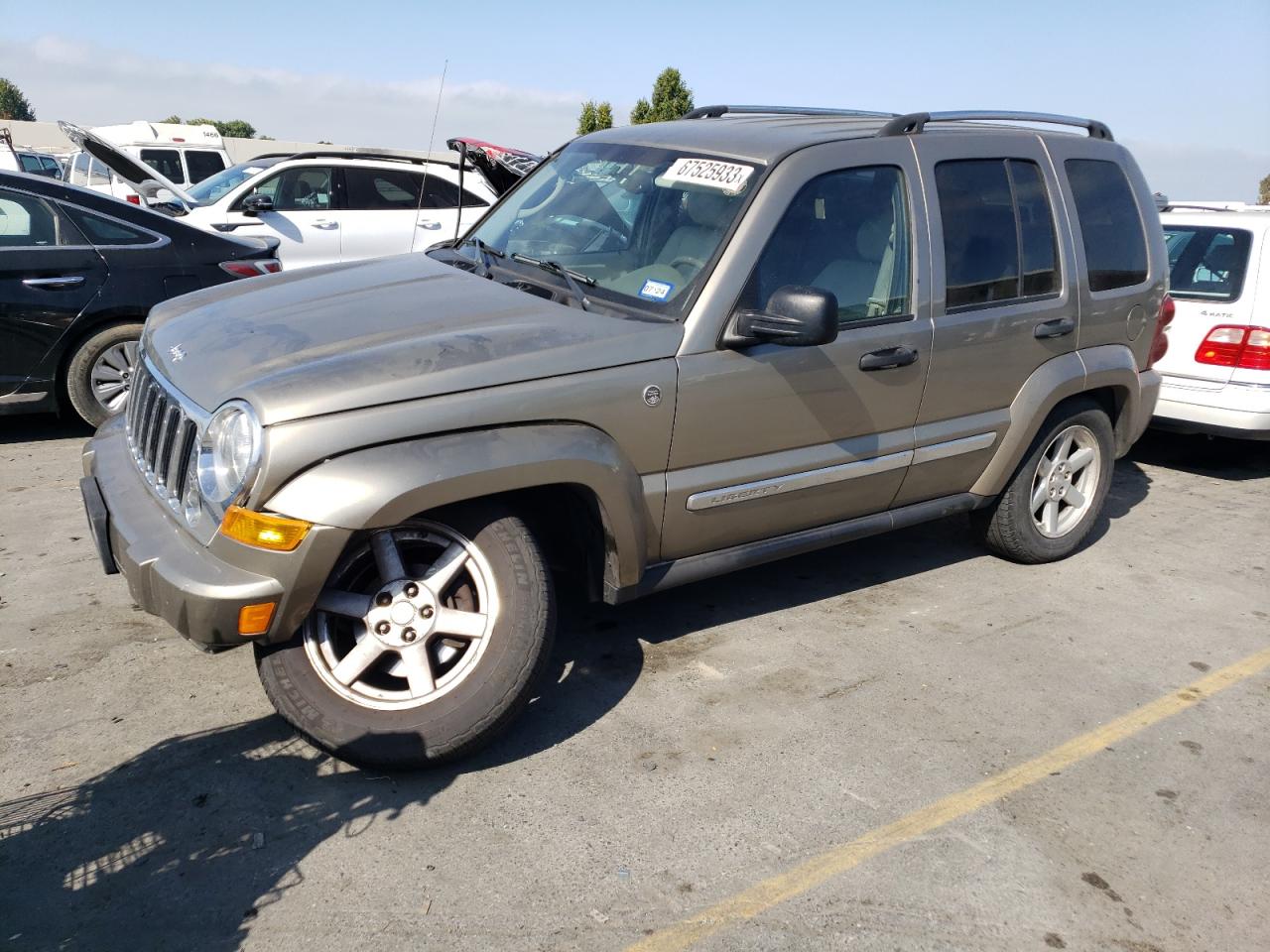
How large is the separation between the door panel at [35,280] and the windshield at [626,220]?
3173 mm

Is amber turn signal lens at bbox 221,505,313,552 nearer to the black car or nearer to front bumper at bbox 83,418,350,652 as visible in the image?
front bumper at bbox 83,418,350,652

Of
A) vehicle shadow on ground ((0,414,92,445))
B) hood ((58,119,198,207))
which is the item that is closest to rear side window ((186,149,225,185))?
hood ((58,119,198,207))

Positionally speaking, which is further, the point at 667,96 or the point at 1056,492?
the point at 667,96

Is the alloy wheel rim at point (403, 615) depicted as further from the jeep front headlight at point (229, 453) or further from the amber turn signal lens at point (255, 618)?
the jeep front headlight at point (229, 453)

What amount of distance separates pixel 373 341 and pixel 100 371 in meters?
4.09

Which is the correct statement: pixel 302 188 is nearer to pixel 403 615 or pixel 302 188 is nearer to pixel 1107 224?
pixel 1107 224

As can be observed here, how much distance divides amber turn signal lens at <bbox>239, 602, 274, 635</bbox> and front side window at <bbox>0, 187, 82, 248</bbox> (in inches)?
183

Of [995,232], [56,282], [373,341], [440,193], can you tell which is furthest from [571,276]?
[440,193]

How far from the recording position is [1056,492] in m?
5.28

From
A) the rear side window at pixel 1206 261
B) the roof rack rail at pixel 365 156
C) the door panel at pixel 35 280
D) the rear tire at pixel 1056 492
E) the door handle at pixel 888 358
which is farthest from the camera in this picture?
the roof rack rail at pixel 365 156

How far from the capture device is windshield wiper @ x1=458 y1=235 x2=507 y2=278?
4.26 m

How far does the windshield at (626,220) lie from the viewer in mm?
3852

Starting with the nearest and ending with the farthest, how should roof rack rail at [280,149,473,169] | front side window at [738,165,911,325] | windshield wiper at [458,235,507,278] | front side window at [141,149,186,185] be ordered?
front side window at [738,165,911,325], windshield wiper at [458,235,507,278], roof rack rail at [280,149,473,169], front side window at [141,149,186,185]

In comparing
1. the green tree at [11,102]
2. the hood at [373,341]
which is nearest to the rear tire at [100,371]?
the hood at [373,341]
